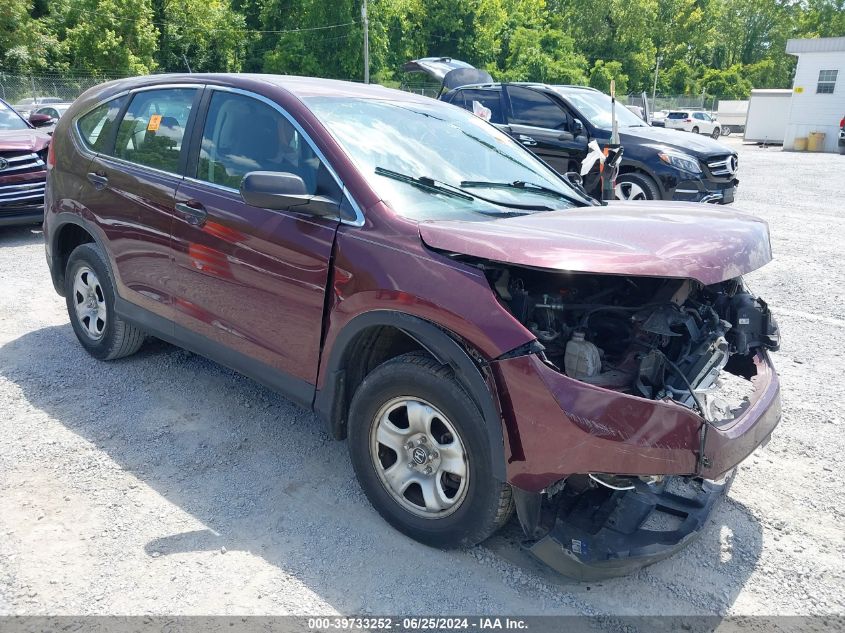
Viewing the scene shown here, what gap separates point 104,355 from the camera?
4.68 m

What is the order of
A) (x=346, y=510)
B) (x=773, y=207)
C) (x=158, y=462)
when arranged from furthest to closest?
(x=773, y=207) < (x=158, y=462) < (x=346, y=510)

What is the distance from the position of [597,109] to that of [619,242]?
8.18m

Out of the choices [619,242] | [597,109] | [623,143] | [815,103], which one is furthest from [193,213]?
[815,103]

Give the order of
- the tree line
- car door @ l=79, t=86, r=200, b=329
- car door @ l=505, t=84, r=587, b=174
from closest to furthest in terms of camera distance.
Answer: car door @ l=79, t=86, r=200, b=329
car door @ l=505, t=84, r=587, b=174
the tree line

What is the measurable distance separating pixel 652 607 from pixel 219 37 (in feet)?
149

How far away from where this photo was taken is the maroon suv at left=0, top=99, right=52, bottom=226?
26.9 ft

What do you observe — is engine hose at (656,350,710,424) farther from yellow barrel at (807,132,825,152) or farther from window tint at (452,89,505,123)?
yellow barrel at (807,132,825,152)

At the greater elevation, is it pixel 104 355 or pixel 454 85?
pixel 454 85

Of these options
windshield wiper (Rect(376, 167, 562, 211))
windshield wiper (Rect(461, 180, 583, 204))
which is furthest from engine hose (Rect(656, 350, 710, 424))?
windshield wiper (Rect(461, 180, 583, 204))

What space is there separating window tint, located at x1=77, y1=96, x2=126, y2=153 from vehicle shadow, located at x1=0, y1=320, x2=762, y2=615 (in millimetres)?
1515

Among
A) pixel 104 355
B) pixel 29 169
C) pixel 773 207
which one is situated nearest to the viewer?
pixel 104 355

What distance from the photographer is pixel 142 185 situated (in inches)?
158

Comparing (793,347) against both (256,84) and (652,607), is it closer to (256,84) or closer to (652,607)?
(652,607)

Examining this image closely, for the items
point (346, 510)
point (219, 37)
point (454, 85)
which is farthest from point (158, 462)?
point (219, 37)
